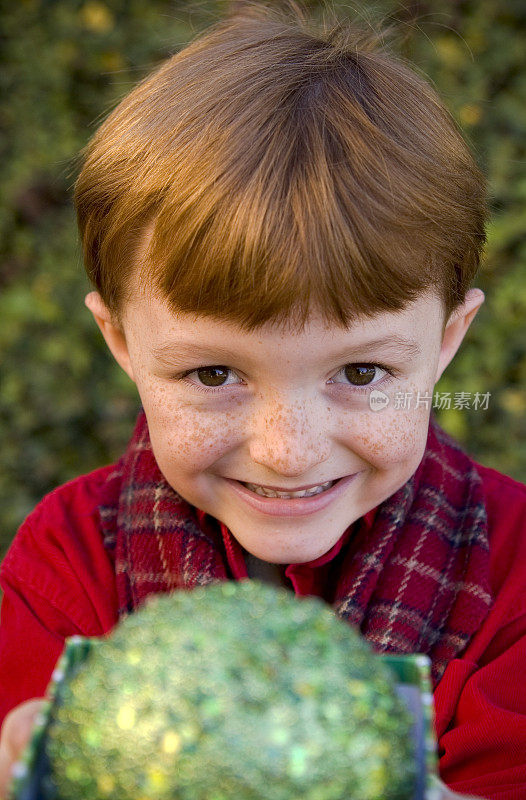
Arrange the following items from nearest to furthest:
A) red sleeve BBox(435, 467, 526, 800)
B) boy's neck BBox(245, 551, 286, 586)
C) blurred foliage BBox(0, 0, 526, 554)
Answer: red sleeve BBox(435, 467, 526, 800)
boy's neck BBox(245, 551, 286, 586)
blurred foliage BBox(0, 0, 526, 554)

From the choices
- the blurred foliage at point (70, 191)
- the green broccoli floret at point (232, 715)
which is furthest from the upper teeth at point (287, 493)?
the blurred foliage at point (70, 191)

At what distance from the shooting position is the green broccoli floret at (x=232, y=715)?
66 centimetres

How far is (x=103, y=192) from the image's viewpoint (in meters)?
1.50

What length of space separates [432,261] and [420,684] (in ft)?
2.46

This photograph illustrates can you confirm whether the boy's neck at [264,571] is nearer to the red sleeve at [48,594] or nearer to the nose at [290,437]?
the red sleeve at [48,594]

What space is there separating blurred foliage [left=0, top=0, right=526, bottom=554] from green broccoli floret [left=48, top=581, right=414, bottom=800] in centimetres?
254

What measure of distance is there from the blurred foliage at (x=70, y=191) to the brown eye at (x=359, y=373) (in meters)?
1.96

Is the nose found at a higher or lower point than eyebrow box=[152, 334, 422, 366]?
lower

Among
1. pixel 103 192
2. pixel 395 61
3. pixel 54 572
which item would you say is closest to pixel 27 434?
pixel 54 572

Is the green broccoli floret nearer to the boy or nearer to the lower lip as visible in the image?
the boy

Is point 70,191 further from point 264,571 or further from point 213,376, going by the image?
point 213,376

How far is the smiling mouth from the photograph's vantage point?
144cm

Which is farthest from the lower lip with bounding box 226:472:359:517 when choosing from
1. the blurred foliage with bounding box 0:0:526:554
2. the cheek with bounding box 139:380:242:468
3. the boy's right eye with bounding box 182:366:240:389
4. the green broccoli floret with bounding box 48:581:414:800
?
the blurred foliage with bounding box 0:0:526:554

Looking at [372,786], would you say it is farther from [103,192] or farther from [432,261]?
[103,192]
